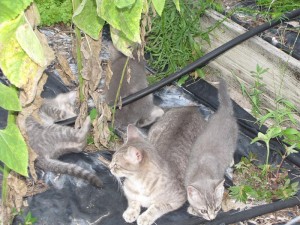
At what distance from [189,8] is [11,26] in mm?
2960

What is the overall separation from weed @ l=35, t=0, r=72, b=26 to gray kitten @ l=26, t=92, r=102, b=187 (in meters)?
1.20

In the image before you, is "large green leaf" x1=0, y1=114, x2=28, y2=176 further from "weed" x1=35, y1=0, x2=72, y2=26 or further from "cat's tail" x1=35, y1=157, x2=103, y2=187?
"weed" x1=35, y1=0, x2=72, y2=26

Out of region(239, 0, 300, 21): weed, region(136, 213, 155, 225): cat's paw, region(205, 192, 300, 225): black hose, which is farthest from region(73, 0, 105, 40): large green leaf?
region(239, 0, 300, 21): weed

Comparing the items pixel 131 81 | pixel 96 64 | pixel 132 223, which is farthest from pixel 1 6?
pixel 131 81

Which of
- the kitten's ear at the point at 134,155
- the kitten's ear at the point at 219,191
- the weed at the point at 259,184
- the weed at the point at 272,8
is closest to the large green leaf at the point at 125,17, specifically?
the kitten's ear at the point at 134,155

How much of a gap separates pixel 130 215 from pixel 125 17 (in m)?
1.83

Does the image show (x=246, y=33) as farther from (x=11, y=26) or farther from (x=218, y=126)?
(x=11, y=26)

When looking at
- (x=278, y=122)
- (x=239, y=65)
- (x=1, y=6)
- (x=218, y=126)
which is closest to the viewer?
(x=1, y=6)

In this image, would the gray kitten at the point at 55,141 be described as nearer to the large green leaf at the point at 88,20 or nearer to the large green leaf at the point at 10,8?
the large green leaf at the point at 88,20

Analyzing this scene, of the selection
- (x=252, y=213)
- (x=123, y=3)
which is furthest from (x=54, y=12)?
(x=123, y=3)

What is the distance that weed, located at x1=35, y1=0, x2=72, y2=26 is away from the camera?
511cm

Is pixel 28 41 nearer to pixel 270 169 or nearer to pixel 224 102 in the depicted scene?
pixel 224 102

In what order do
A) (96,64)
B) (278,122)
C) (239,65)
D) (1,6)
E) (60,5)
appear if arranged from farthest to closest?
(60,5) → (239,65) → (278,122) → (96,64) → (1,6)

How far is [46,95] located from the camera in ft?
14.7
